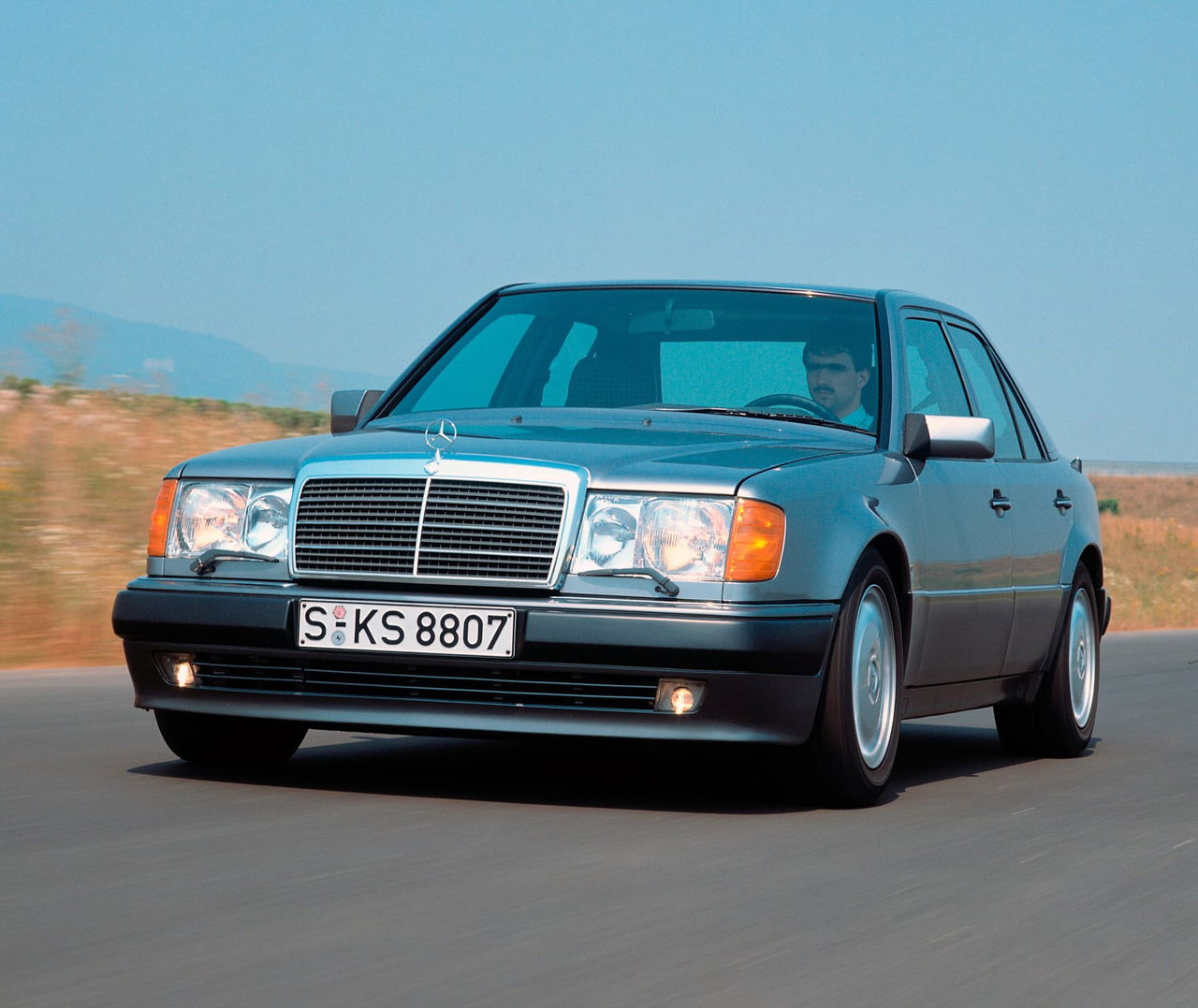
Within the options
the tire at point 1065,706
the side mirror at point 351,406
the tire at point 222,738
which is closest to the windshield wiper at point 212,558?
the tire at point 222,738

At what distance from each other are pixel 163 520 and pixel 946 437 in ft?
8.53

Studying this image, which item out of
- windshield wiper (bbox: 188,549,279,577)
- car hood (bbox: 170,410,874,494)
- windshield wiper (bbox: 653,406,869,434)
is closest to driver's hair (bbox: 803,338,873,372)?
windshield wiper (bbox: 653,406,869,434)

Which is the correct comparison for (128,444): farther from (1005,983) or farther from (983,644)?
(1005,983)

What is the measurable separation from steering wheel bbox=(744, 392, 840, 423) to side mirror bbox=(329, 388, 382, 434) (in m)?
1.45

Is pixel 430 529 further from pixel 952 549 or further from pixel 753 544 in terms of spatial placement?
pixel 952 549

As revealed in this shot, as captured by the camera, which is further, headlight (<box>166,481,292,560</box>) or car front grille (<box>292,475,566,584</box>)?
headlight (<box>166,481,292,560</box>)

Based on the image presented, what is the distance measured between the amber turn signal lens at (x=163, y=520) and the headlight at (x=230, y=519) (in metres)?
0.04

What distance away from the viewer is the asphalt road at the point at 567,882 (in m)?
3.90

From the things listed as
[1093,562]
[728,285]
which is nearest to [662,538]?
[728,285]

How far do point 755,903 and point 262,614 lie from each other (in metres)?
2.02

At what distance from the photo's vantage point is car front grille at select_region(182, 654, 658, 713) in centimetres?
592

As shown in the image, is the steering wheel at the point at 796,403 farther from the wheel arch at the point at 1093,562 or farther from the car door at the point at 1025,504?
the wheel arch at the point at 1093,562

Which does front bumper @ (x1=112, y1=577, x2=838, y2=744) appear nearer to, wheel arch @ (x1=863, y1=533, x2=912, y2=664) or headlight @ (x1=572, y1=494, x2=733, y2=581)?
headlight @ (x1=572, y1=494, x2=733, y2=581)

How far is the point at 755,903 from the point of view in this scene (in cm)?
473
